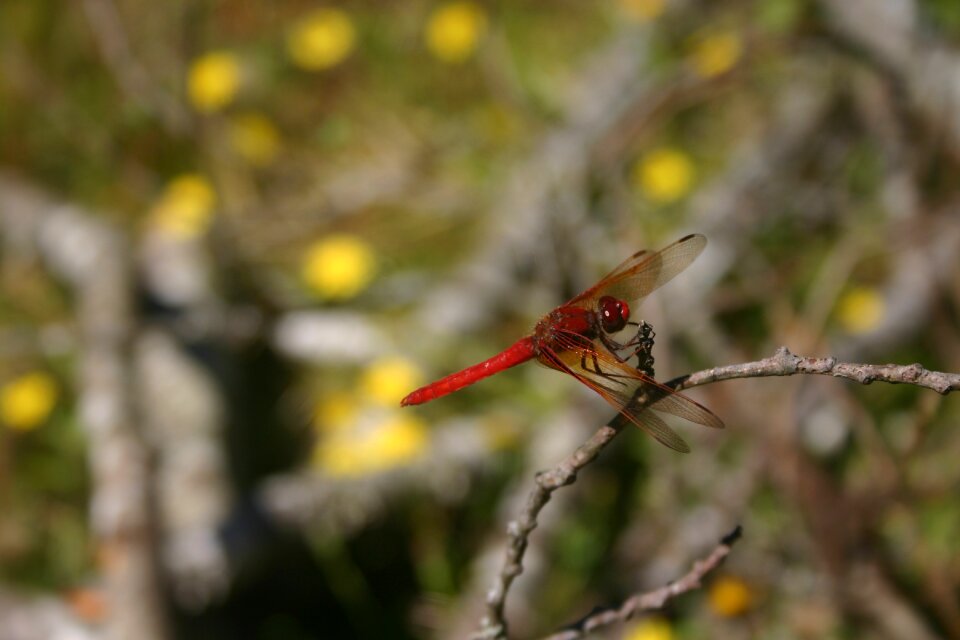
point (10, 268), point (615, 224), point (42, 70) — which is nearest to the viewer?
point (615, 224)

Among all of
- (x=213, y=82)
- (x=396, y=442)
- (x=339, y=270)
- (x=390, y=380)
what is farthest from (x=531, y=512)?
(x=213, y=82)

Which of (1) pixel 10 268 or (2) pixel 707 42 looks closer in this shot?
(2) pixel 707 42

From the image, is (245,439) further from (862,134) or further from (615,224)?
(862,134)

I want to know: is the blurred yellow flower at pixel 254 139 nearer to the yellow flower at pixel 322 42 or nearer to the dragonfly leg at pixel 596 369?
the yellow flower at pixel 322 42

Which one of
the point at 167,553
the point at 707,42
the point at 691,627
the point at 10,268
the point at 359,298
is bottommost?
the point at 691,627

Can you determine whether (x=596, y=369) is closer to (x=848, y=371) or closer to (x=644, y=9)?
(x=848, y=371)

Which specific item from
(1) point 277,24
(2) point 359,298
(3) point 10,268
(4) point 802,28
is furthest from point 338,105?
(4) point 802,28

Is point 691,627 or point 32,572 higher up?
point 32,572
